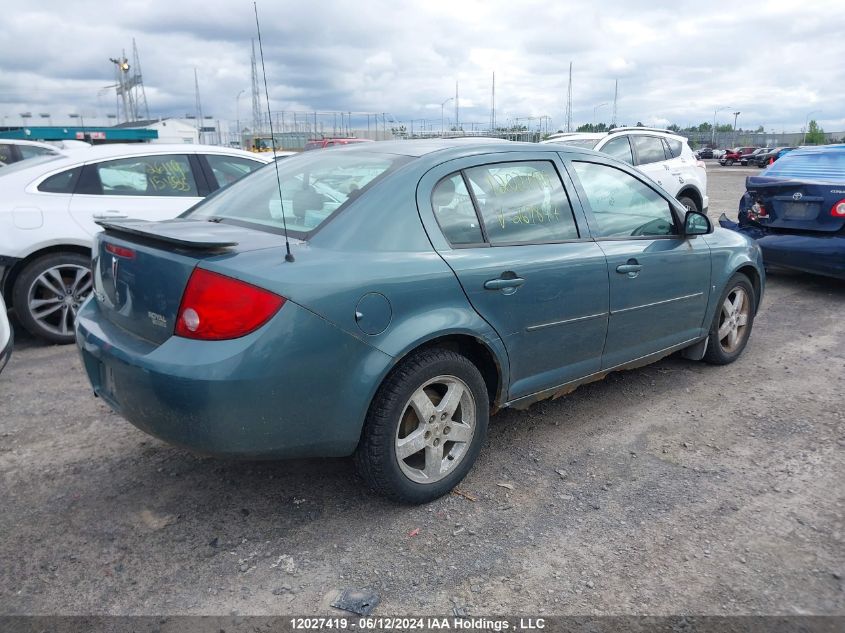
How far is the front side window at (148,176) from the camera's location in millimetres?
5750

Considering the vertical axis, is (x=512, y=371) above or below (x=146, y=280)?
below

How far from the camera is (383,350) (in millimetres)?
2734

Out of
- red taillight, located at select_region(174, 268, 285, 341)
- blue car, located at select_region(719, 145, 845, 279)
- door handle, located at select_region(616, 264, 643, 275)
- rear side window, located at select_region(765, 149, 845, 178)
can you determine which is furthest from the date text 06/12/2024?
rear side window, located at select_region(765, 149, 845, 178)

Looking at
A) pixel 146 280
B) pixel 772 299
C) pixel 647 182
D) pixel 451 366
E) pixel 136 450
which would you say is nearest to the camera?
pixel 146 280

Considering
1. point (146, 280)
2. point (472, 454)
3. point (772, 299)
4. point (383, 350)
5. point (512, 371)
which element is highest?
point (146, 280)

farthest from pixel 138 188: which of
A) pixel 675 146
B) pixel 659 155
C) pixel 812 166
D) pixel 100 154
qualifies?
pixel 675 146

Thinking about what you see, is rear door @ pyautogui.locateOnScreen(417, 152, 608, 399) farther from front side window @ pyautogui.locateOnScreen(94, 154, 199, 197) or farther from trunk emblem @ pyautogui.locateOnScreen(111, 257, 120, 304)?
front side window @ pyautogui.locateOnScreen(94, 154, 199, 197)

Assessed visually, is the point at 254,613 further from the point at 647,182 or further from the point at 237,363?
the point at 647,182

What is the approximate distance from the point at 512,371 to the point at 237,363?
4.57 feet

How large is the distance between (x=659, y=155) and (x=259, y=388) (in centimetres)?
957

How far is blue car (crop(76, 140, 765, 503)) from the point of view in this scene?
8.41 feet

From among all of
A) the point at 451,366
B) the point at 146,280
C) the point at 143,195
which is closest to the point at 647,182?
the point at 451,366

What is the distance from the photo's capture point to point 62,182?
5.52 metres

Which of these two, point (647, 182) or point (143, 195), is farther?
point (143, 195)
